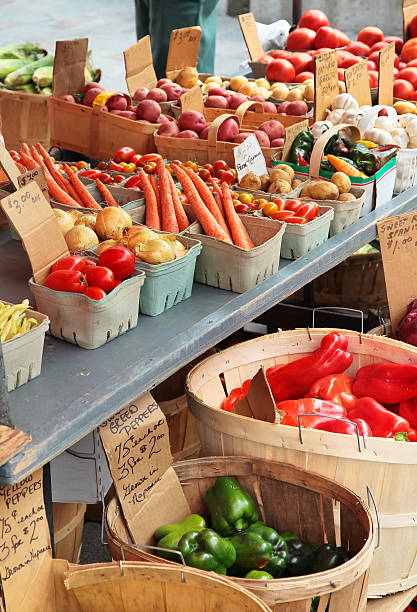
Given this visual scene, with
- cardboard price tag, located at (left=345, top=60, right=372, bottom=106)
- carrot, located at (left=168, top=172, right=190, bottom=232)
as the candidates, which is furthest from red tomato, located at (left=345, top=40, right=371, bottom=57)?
carrot, located at (left=168, top=172, right=190, bottom=232)

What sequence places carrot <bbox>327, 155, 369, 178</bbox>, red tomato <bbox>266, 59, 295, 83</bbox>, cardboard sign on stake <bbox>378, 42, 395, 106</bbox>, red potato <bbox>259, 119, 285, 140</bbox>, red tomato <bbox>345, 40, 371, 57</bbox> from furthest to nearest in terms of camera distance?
red tomato <bbox>345, 40, 371, 57</bbox> < red tomato <bbox>266, 59, 295, 83</bbox> < cardboard sign on stake <bbox>378, 42, 395, 106</bbox> < red potato <bbox>259, 119, 285, 140</bbox> < carrot <bbox>327, 155, 369, 178</bbox>

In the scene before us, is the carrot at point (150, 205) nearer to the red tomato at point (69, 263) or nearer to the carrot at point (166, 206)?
the carrot at point (166, 206)

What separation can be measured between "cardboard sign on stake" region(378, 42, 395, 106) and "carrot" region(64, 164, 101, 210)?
67.8 inches

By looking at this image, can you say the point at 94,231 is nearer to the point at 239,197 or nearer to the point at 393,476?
the point at 239,197

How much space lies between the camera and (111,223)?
2176 mm

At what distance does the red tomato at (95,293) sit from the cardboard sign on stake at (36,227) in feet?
0.56

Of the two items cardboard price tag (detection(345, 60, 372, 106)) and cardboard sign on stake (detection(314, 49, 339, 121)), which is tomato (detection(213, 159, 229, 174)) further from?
cardboard price tag (detection(345, 60, 372, 106))

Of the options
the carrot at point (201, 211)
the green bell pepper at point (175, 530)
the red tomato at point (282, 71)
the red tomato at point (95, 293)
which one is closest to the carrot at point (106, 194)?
the carrot at point (201, 211)

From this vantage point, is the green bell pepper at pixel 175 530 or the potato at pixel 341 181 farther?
the potato at pixel 341 181

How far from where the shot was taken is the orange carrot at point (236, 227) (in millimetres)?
2196

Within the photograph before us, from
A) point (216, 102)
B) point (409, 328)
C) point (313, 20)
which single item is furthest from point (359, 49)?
point (409, 328)

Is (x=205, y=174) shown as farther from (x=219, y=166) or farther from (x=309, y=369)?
(x=309, y=369)

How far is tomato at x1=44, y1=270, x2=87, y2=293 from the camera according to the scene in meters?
1.79

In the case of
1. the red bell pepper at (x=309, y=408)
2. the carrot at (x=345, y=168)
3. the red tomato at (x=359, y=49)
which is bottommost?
the red bell pepper at (x=309, y=408)
